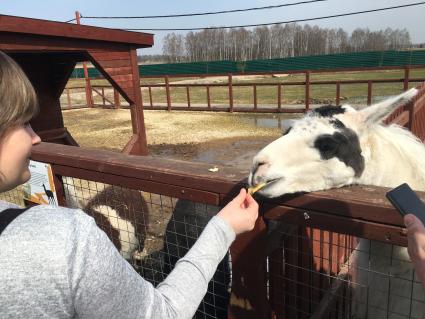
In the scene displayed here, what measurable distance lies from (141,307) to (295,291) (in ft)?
4.75

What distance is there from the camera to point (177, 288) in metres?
1.08

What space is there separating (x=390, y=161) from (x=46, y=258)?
183 centimetres

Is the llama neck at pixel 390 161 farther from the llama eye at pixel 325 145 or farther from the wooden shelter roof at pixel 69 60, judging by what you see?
the wooden shelter roof at pixel 69 60

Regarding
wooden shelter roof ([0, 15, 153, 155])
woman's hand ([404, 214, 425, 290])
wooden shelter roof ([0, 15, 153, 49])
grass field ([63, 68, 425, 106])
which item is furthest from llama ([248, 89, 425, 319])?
grass field ([63, 68, 425, 106])

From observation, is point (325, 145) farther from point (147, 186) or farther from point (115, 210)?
point (115, 210)

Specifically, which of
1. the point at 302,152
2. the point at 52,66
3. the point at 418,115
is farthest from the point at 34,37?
the point at 418,115

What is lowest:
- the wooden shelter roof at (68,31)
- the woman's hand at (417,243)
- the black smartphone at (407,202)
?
the woman's hand at (417,243)

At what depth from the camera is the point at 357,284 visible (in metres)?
2.16

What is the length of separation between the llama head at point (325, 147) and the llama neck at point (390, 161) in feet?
0.15

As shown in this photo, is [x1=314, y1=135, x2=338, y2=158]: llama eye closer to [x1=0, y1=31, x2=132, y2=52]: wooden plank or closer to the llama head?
the llama head

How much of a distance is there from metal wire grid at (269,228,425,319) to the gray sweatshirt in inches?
41.1

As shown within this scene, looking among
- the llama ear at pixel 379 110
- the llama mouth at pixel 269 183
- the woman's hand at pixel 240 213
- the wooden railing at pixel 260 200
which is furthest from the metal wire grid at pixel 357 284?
→ the llama ear at pixel 379 110

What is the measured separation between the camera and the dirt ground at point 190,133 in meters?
9.99

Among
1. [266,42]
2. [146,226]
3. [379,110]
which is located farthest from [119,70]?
[266,42]
